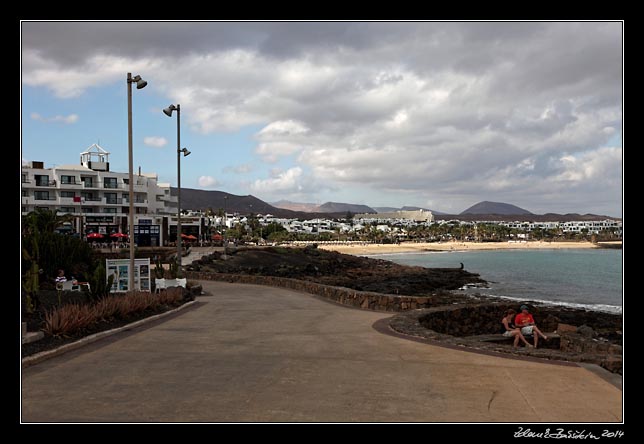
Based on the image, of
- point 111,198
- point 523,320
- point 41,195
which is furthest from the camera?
point 111,198

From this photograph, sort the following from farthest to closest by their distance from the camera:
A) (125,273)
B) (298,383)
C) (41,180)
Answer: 1. (41,180)
2. (125,273)
3. (298,383)

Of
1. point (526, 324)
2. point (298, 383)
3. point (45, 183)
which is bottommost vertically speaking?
point (526, 324)

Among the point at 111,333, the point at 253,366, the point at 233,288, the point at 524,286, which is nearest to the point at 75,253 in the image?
the point at 233,288

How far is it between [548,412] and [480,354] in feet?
10.7

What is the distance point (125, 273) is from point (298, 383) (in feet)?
40.4

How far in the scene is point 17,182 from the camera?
5.46 metres

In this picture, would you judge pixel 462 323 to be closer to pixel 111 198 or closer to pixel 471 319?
pixel 471 319

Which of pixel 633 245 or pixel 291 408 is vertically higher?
pixel 633 245

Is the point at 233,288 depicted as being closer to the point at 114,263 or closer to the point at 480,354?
the point at 114,263

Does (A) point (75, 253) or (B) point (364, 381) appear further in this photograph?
(A) point (75, 253)

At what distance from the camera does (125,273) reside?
1756 centimetres

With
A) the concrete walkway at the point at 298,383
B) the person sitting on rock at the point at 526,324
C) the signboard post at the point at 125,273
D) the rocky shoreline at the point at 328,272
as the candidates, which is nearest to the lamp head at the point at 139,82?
the signboard post at the point at 125,273

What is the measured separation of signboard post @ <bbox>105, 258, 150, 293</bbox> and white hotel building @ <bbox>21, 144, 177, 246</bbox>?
165 feet

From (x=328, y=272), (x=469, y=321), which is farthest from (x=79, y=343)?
(x=328, y=272)
